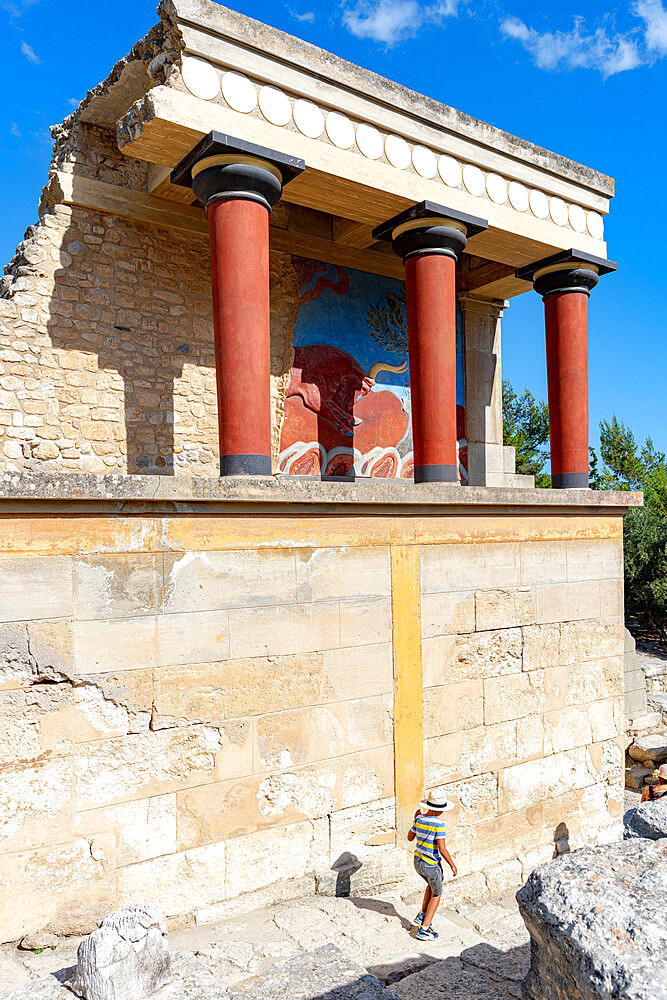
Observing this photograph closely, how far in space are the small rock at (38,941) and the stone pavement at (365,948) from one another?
32mm

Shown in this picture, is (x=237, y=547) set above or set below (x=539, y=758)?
above

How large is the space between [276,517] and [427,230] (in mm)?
3616

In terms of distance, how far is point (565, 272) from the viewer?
27.0ft

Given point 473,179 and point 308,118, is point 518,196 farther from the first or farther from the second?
point 308,118

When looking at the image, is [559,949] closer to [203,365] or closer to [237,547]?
[237,547]

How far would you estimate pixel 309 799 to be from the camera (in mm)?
4754

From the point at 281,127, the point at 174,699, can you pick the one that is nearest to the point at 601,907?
the point at 174,699

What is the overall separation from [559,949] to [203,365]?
6081 mm

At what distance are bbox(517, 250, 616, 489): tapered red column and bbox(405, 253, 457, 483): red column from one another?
77.1 inches

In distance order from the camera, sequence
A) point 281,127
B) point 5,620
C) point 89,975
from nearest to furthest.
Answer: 1. point 89,975
2. point 5,620
3. point 281,127

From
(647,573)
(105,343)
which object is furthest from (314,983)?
(647,573)

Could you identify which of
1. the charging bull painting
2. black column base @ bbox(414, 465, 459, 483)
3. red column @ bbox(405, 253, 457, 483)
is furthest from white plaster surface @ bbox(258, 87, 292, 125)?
black column base @ bbox(414, 465, 459, 483)

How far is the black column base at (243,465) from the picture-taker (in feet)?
17.7

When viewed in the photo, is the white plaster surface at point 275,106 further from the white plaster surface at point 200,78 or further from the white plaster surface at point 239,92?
the white plaster surface at point 200,78
